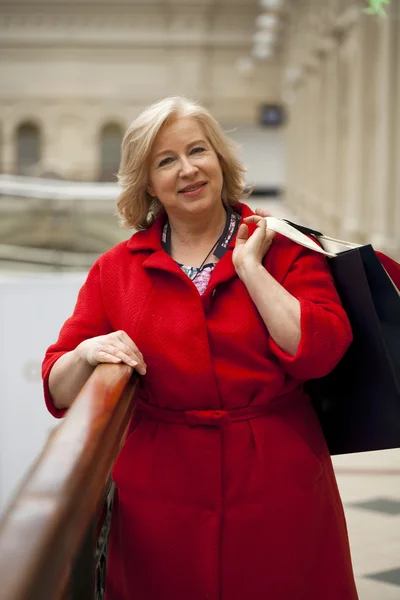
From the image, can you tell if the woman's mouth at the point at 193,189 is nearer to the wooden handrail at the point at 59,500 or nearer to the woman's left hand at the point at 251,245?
the woman's left hand at the point at 251,245

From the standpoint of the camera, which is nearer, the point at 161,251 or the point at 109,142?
the point at 161,251

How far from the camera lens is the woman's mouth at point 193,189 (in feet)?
7.93

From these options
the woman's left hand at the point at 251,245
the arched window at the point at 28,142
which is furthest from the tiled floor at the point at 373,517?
the arched window at the point at 28,142

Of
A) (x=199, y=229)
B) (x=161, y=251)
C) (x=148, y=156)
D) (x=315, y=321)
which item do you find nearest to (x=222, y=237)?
(x=199, y=229)

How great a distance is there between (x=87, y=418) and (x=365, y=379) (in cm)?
99

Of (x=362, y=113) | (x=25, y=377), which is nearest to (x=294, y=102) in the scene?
(x=362, y=113)

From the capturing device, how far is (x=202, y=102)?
4.48 meters

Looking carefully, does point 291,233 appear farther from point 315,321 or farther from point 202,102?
point 202,102

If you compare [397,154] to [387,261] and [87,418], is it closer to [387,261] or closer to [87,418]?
[387,261]

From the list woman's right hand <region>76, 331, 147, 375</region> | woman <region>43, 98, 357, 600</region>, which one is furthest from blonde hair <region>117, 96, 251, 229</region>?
woman's right hand <region>76, 331, 147, 375</region>

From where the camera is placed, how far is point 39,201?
32.6 ft

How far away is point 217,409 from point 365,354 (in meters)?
0.44

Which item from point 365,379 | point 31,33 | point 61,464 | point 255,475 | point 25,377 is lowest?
point 25,377

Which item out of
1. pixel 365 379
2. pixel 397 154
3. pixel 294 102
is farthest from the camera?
pixel 294 102
